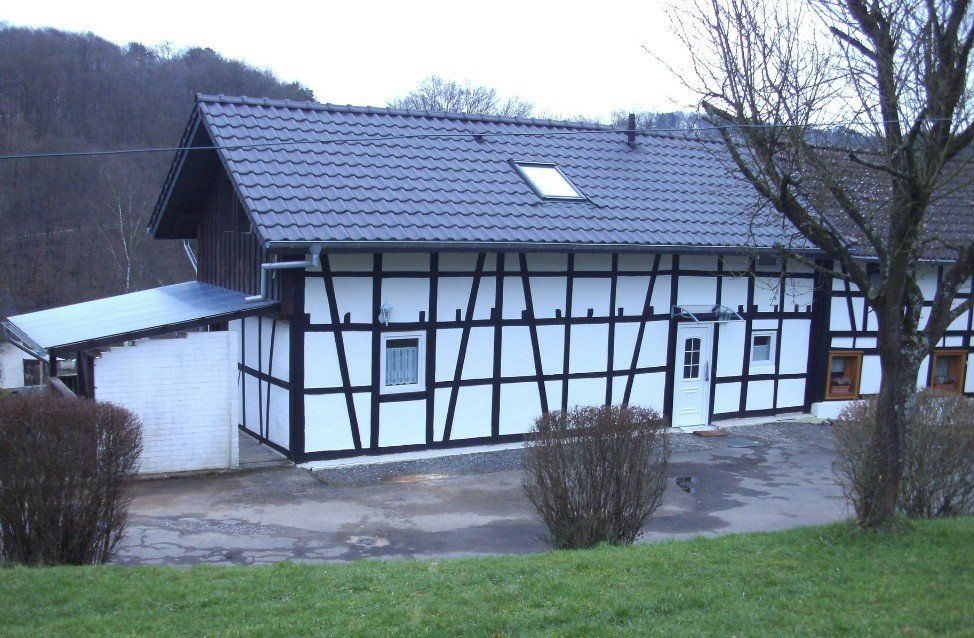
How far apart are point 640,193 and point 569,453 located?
9.07 metres

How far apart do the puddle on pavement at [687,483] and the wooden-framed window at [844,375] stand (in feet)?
→ 21.0

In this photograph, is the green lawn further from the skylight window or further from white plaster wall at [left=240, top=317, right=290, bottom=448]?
the skylight window

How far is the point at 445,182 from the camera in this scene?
14078 mm

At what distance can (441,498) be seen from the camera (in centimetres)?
1085

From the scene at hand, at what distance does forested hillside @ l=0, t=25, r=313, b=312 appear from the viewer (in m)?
42.1

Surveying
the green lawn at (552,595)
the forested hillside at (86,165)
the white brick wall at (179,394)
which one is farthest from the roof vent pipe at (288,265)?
the forested hillside at (86,165)

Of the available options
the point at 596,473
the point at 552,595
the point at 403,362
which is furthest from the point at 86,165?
the point at 552,595

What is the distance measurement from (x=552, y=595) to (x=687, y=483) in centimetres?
652

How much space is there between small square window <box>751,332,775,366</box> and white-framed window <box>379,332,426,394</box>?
696 centimetres

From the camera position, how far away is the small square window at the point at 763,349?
16469 millimetres

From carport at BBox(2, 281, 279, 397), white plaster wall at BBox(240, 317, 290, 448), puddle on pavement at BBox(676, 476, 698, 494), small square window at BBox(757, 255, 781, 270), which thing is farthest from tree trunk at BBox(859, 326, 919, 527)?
small square window at BBox(757, 255, 781, 270)

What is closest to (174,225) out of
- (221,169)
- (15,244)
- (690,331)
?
(221,169)

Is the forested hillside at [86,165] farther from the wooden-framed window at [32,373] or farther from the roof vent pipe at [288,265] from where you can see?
the roof vent pipe at [288,265]

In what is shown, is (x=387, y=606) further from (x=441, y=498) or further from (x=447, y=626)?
(x=441, y=498)
